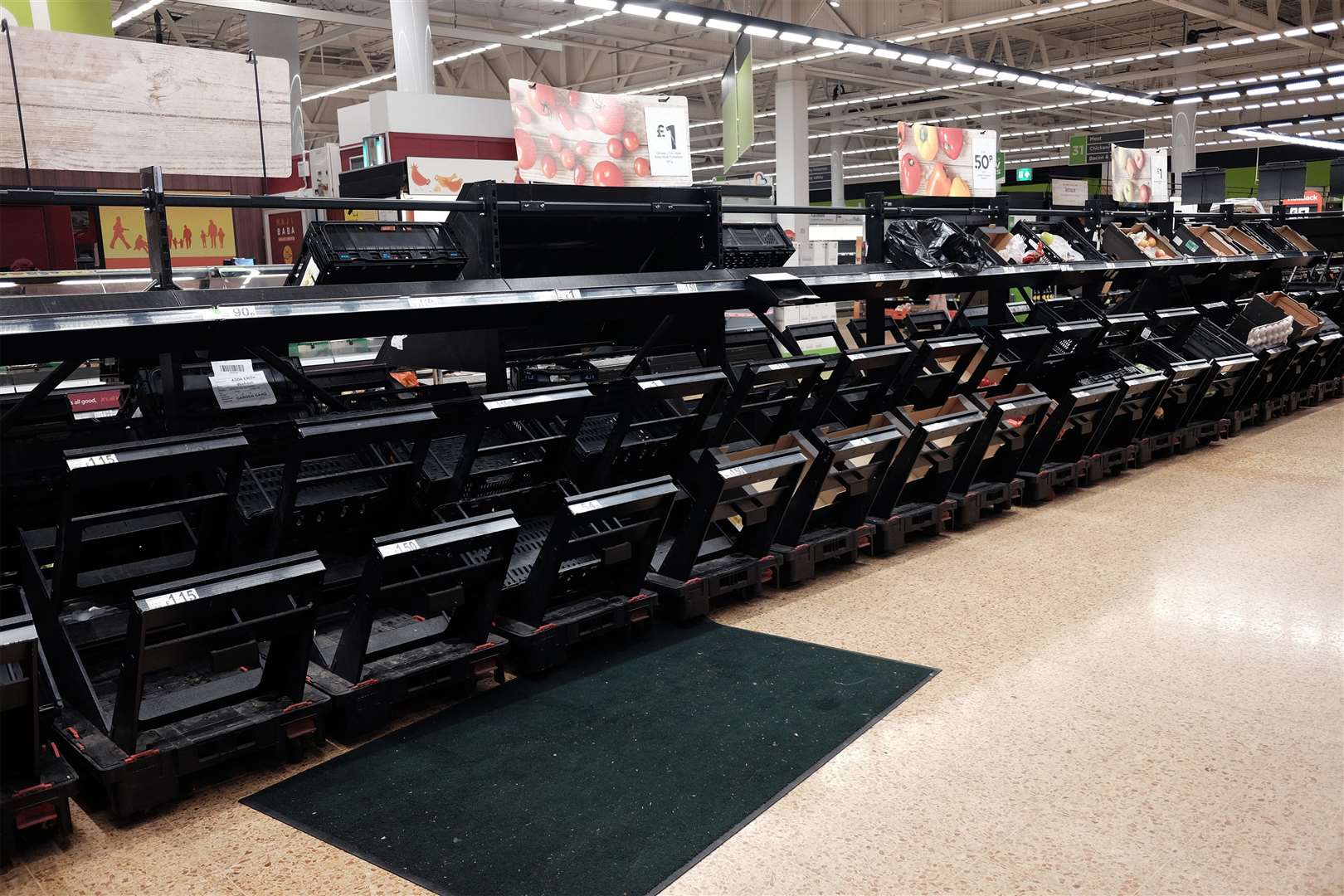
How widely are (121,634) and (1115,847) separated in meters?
2.60

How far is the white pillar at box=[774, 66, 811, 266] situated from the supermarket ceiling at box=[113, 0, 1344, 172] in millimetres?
254

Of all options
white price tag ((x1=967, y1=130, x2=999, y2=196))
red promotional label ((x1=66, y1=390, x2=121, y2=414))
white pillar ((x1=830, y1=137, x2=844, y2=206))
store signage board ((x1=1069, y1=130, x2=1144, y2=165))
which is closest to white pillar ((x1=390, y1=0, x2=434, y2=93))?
red promotional label ((x1=66, y1=390, x2=121, y2=414))

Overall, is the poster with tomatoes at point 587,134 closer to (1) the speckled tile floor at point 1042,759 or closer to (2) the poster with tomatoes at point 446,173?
(2) the poster with tomatoes at point 446,173

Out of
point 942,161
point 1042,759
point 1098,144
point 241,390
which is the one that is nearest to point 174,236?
point 241,390

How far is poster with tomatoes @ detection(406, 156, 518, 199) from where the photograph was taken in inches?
295

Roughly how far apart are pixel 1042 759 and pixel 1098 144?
15.6 m

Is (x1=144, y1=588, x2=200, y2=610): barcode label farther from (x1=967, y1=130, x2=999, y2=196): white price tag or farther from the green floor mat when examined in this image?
(x1=967, y1=130, x2=999, y2=196): white price tag

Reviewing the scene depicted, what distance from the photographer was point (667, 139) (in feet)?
20.0

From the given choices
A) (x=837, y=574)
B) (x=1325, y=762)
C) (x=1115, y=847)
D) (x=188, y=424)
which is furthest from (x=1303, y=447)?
(x=188, y=424)

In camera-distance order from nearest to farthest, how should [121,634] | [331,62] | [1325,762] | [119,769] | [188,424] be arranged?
[119,769] < [1325,762] < [121,634] < [188,424] < [331,62]

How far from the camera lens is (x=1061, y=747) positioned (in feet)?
8.57

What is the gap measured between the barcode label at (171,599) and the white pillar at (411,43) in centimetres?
683

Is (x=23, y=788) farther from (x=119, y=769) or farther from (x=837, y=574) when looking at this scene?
(x=837, y=574)

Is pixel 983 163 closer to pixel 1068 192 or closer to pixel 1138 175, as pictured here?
pixel 1068 192
